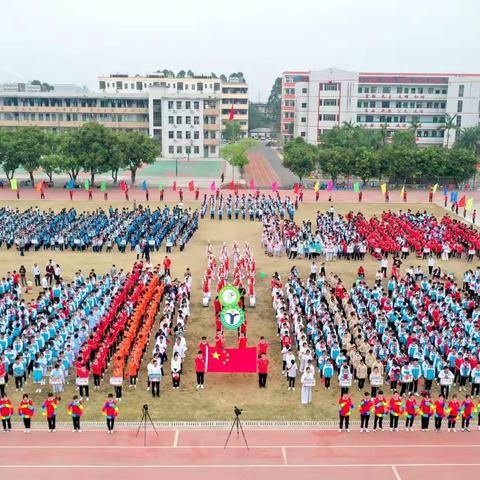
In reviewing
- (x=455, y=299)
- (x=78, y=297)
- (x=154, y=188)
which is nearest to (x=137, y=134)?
(x=154, y=188)

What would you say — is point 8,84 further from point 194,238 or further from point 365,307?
point 365,307

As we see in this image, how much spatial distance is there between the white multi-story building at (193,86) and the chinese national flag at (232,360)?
67305mm

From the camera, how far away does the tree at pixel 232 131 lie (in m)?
80.9

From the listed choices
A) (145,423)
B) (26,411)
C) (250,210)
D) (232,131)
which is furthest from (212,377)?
(232,131)

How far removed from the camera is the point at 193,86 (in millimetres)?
85750

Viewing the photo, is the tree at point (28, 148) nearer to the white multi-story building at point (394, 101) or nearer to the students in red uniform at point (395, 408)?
the students in red uniform at point (395, 408)

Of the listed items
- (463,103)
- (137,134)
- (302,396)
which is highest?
(463,103)

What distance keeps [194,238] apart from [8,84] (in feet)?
180

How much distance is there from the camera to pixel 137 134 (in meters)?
48.5

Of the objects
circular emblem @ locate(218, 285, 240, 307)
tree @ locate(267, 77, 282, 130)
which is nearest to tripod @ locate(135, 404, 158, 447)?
circular emblem @ locate(218, 285, 240, 307)

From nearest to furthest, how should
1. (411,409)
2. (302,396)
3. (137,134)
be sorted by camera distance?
1. (411,409)
2. (302,396)
3. (137,134)

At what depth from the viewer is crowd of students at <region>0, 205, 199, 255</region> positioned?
90.6ft

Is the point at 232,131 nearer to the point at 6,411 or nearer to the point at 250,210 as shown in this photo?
the point at 250,210

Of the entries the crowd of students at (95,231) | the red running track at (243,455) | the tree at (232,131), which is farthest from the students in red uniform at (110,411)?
the tree at (232,131)
